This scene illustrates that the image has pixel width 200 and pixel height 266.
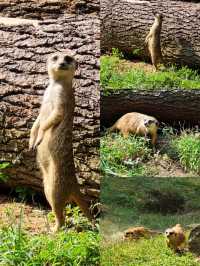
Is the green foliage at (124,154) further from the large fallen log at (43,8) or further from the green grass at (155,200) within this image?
the large fallen log at (43,8)

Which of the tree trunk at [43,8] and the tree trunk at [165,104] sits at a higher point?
the tree trunk at [43,8]

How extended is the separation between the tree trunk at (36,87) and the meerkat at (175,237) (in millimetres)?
583

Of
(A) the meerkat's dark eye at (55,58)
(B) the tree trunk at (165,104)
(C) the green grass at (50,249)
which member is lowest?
(C) the green grass at (50,249)

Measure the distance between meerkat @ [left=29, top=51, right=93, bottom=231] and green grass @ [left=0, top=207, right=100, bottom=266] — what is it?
2.8 inches

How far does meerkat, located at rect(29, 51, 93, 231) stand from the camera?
251 cm

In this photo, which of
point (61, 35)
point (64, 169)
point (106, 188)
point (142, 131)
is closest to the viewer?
point (142, 131)

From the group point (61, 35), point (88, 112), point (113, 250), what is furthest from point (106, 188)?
point (61, 35)

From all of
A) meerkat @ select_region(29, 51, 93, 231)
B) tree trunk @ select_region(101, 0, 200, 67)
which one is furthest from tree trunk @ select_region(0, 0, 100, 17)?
tree trunk @ select_region(101, 0, 200, 67)

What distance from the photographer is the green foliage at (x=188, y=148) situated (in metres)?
2.10

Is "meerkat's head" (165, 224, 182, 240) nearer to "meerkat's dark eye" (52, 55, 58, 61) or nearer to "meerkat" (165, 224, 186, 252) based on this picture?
"meerkat" (165, 224, 186, 252)

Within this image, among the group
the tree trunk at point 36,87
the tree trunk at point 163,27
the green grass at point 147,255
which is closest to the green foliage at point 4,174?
the tree trunk at point 36,87

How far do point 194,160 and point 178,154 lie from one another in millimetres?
57

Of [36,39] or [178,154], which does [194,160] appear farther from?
[36,39]

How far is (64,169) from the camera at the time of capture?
2580 millimetres
